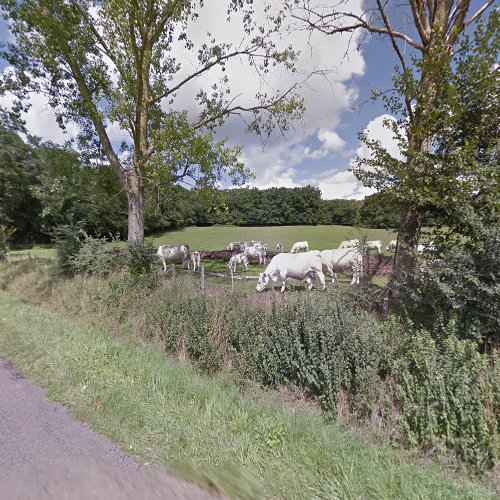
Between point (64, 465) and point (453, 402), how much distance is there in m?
4.23

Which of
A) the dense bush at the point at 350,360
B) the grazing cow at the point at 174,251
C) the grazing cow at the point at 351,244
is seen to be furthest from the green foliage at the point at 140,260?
the grazing cow at the point at 174,251

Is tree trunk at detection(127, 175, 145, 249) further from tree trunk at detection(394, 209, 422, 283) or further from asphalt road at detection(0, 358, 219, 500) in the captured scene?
tree trunk at detection(394, 209, 422, 283)

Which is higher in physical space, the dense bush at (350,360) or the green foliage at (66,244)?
the green foliage at (66,244)

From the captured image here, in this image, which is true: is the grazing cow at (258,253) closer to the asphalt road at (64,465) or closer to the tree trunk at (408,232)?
the tree trunk at (408,232)

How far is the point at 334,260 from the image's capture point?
12070 millimetres

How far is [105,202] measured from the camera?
13.3 metres

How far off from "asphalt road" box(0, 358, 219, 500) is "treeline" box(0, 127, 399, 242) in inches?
251

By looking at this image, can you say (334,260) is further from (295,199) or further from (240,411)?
(295,199)

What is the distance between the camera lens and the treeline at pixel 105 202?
10.5 meters

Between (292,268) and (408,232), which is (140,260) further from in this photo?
(408,232)

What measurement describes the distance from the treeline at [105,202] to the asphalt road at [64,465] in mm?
6367

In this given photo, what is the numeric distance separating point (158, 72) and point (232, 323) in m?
11.7

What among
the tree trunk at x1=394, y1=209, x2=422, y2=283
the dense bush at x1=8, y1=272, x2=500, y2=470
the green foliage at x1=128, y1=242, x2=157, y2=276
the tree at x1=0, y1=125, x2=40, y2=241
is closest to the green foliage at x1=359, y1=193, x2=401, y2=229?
the tree trunk at x1=394, y1=209, x2=422, y2=283

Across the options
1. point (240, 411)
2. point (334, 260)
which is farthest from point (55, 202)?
point (334, 260)
